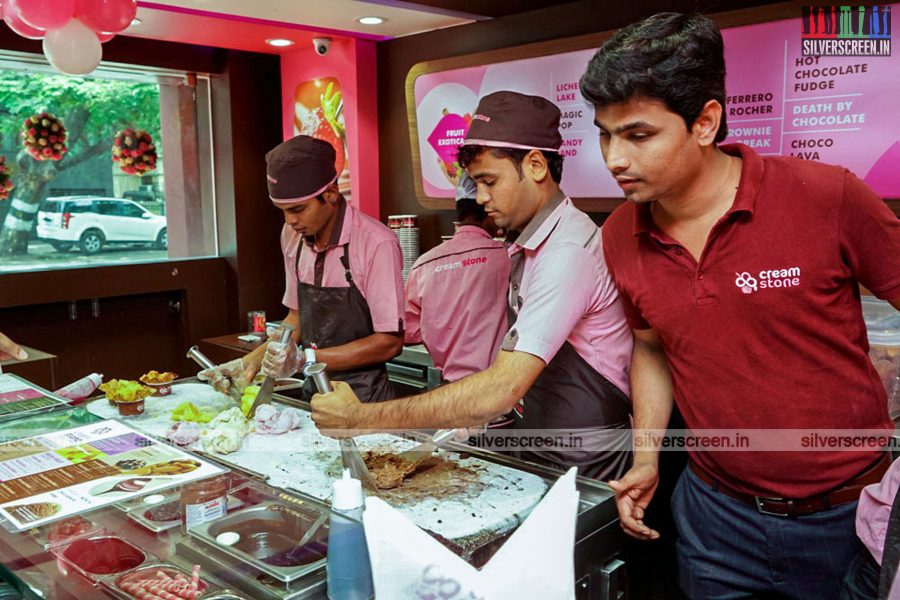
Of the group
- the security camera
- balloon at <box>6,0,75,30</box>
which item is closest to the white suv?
the security camera

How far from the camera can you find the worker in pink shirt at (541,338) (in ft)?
5.44

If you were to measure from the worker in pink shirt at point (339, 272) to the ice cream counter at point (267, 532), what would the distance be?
2.68 ft

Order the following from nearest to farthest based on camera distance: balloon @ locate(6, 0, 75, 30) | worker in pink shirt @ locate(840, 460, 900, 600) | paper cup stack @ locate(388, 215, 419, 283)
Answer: worker in pink shirt @ locate(840, 460, 900, 600) → balloon @ locate(6, 0, 75, 30) → paper cup stack @ locate(388, 215, 419, 283)

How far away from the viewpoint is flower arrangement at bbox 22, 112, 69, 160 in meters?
4.86

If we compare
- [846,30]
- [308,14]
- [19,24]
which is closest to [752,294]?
[846,30]

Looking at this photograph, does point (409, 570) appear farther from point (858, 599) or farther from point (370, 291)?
point (370, 291)

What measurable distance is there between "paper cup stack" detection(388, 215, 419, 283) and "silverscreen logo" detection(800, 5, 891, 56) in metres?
2.46

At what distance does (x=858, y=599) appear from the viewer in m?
1.40

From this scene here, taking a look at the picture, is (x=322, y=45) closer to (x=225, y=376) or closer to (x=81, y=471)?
(x=225, y=376)

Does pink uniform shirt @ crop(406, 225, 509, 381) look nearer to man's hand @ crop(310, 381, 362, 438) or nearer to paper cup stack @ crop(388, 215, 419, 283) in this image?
man's hand @ crop(310, 381, 362, 438)

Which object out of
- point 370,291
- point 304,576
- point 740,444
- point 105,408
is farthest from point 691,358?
point 105,408

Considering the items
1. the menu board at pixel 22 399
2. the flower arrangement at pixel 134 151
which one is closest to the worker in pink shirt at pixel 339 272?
the menu board at pixel 22 399

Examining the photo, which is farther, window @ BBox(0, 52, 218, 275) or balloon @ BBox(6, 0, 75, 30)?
window @ BBox(0, 52, 218, 275)

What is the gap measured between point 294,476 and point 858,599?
3.88ft
